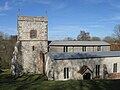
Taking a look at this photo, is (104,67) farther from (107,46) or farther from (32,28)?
(32,28)

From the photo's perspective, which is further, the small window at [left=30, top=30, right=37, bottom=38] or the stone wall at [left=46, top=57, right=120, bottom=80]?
the small window at [left=30, top=30, right=37, bottom=38]

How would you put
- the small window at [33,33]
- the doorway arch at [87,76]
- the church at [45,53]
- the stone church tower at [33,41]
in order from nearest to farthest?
the doorway arch at [87,76] < the church at [45,53] < the stone church tower at [33,41] < the small window at [33,33]

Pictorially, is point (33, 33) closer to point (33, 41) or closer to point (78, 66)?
point (33, 41)

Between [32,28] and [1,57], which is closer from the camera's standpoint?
[32,28]

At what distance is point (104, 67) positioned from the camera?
31.8m

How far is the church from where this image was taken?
3095 cm

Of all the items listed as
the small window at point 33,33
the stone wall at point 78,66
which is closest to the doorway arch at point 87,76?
the stone wall at point 78,66

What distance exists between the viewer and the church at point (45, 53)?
102 feet

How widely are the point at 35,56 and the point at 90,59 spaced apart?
35.8 ft

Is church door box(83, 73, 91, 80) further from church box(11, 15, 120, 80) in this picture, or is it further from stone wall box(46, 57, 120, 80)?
stone wall box(46, 57, 120, 80)

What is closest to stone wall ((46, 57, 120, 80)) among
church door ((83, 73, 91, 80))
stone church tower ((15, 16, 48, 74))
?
church door ((83, 73, 91, 80))

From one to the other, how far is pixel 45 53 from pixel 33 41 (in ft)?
10.5

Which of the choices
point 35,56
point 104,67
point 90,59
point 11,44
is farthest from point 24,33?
point 11,44

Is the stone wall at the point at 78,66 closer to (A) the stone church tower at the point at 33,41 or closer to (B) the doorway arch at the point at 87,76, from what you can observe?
(B) the doorway arch at the point at 87,76
